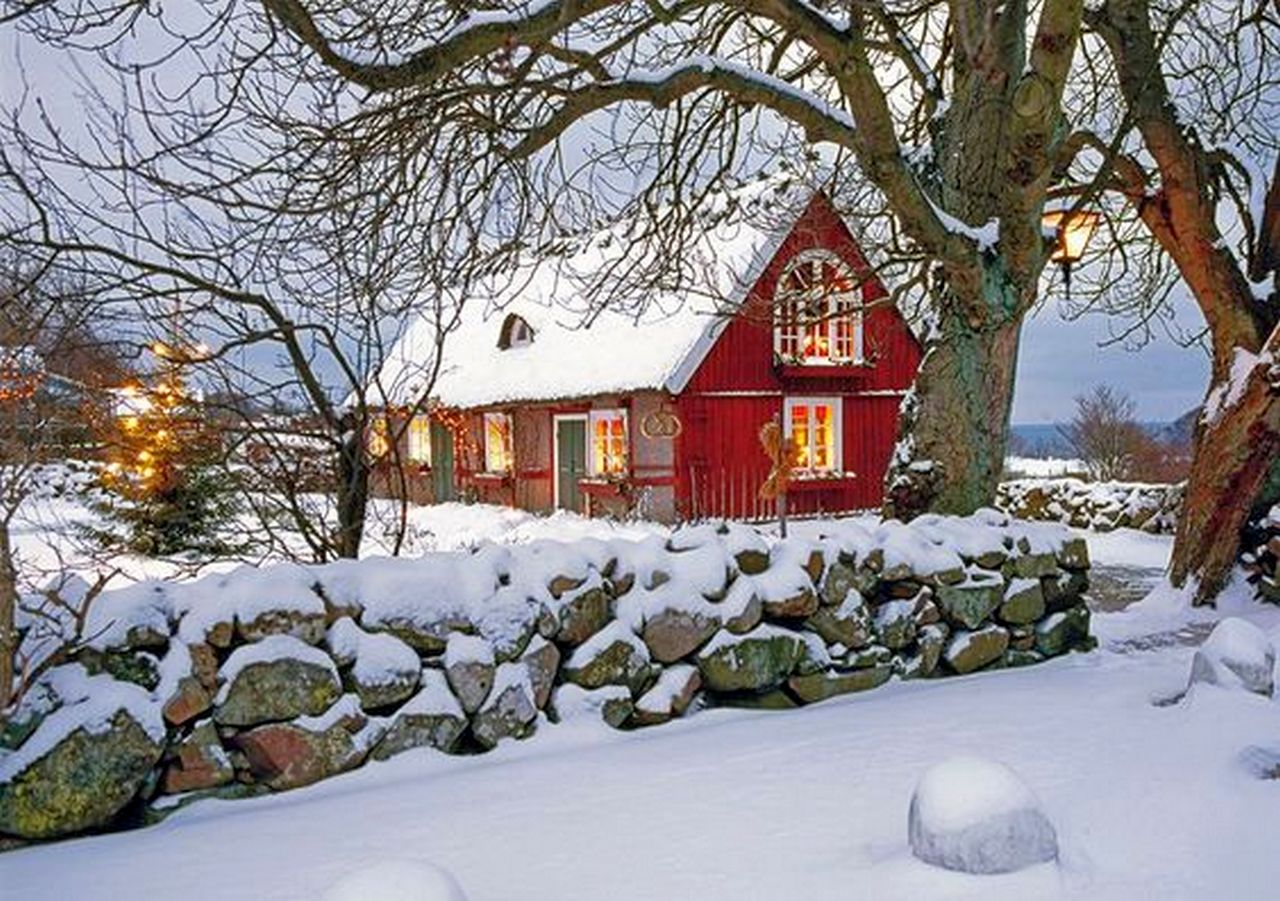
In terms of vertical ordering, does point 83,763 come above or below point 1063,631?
above

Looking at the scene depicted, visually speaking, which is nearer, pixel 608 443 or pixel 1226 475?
pixel 1226 475

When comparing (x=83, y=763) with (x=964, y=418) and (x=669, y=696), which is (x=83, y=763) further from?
(x=964, y=418)

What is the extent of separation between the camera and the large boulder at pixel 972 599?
15.3ft

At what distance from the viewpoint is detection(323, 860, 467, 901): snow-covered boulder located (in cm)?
187

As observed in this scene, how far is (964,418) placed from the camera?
5.82 meters

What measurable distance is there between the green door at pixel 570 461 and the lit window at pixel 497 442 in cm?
174

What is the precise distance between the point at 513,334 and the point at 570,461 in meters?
3.66

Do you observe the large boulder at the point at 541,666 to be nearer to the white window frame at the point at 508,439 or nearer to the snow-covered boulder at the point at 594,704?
the snow-covered boulder at the point at 594,704

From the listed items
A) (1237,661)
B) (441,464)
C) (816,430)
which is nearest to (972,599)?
(1237,661)

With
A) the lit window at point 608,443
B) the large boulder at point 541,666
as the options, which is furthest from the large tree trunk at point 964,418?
the lit window at point 608,443

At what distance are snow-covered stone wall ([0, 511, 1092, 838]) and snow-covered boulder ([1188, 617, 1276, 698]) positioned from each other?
1.09m

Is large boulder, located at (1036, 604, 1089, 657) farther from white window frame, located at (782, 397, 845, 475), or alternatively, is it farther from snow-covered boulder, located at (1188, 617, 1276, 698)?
white window frame, located at (782, 397, 845, 475)

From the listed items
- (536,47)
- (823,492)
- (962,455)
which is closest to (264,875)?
(536,47)

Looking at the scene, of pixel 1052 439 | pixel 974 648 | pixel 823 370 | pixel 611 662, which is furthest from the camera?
pixel 1052 439
